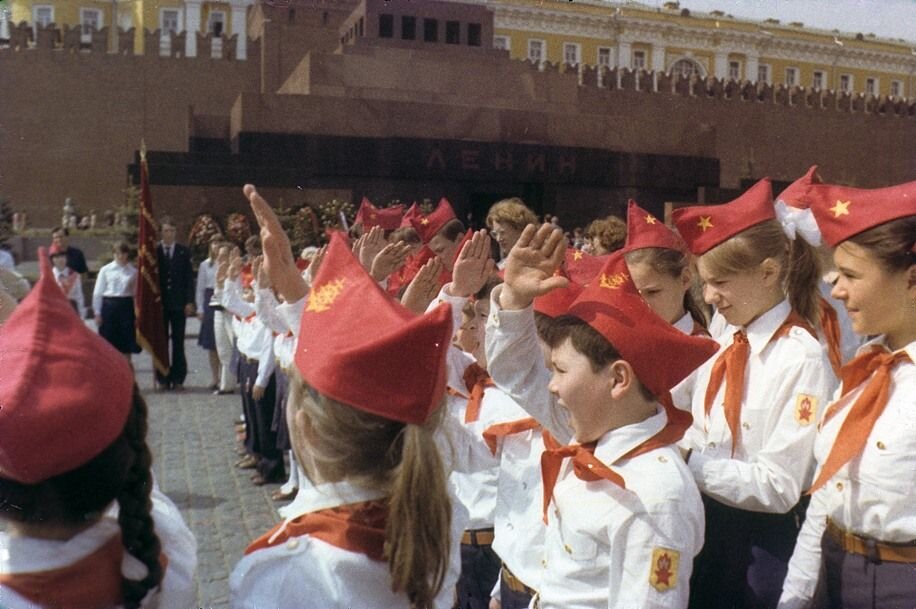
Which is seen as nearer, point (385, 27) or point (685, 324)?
point (685, 324)

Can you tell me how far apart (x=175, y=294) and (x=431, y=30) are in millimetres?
12140

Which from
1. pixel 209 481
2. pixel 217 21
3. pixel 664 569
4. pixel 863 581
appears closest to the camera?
pixel 664 569

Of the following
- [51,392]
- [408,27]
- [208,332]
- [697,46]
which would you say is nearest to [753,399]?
[51,392]

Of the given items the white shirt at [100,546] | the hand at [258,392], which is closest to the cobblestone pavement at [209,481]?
the hand at [258,392]

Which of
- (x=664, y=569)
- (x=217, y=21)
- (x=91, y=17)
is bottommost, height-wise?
(x=664, y=569)

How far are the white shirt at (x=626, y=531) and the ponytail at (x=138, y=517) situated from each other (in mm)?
746

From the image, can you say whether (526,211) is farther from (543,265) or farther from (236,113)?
(236,113)

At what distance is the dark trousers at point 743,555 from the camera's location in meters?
2.14

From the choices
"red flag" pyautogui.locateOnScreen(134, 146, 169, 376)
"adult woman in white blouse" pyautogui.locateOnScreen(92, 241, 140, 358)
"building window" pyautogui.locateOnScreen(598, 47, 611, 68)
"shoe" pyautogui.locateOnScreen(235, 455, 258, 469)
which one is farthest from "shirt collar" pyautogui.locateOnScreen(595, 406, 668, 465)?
"building window" pyautogui.locateOnScreen(598, 47, 611, 68)

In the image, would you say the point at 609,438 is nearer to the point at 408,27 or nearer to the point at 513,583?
the point at 513,583

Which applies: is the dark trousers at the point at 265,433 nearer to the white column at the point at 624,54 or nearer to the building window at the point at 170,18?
the white column at the point at 624,54

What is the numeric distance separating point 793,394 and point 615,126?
649 inches

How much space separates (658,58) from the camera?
23406 millimetres

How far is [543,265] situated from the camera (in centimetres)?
173
